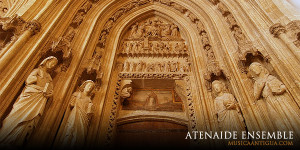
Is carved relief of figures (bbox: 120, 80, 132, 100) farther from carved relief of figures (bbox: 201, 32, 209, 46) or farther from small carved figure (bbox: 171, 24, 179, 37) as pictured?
small carved figure (bbox: 171, 24, 179, 37)

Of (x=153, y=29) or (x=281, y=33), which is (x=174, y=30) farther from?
(x=281, y=33)

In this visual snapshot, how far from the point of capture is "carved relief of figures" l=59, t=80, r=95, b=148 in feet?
9.65

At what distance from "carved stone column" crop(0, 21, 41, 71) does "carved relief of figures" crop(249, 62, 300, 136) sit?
184 inches

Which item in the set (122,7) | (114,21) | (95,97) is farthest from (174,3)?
(95,97)

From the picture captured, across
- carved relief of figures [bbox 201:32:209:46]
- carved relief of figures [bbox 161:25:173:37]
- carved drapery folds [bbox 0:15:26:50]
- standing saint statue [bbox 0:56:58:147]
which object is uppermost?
carved relief of figures [bbox 161:25:173:37]

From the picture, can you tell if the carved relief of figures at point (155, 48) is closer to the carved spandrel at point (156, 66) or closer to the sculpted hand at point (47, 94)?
the carved spandrel at point (156, 66)

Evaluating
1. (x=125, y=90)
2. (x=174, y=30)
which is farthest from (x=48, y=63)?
(x=174, y=30)

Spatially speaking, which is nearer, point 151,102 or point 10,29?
point 10,29

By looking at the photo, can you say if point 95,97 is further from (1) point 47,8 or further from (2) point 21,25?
(1) point 47,8

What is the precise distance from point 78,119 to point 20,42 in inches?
78.1

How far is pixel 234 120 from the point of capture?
128 inches

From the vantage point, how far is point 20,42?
345 centimetres

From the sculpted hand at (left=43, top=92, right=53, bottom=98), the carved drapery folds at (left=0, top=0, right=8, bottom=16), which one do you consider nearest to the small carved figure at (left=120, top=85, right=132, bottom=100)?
the sculpted hand at (left=43, top=92, right=53, bottom=98)

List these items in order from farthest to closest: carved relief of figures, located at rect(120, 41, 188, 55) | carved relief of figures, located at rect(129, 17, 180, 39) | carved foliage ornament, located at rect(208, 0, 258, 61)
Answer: carved relief of figures, located at rect(129, 17, 180, 39)
carved relief of figures, located at rect(120, 41, 188, 55)
carved foliage ornament, located at rect(208, 0, 258, 61)
